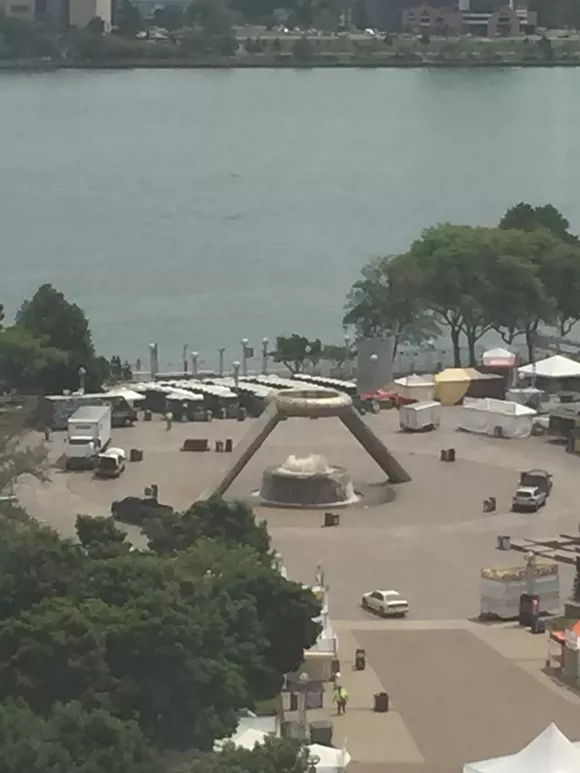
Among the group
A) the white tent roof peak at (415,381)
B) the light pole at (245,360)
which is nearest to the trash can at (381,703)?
the white tent roof peak at (415,381)

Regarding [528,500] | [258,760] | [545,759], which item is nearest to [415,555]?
[528,500]

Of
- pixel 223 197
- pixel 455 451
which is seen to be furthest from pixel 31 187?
pixel 455 451

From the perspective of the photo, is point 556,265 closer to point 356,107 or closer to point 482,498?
point 482,498

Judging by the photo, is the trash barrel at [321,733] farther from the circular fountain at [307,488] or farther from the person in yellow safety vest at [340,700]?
the circular fountain at [307,488]

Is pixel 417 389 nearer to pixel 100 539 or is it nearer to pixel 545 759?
pixel 100 539

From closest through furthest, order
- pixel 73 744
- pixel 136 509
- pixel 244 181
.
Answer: pixel 73 744 → pixel 136 509 → pixel 244 181

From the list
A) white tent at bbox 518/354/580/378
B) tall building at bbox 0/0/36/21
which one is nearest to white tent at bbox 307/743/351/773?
white tent at bbox 518/354/580/378
